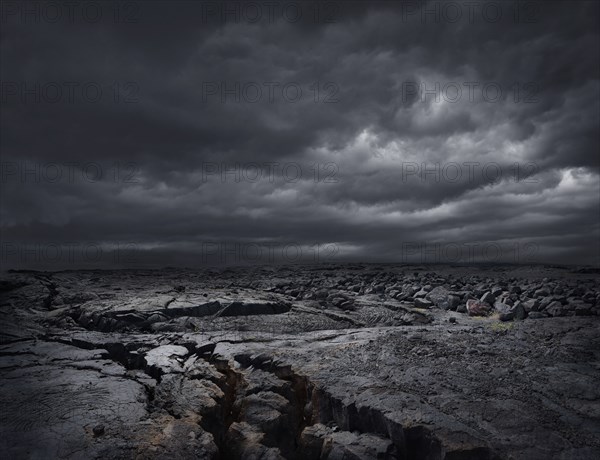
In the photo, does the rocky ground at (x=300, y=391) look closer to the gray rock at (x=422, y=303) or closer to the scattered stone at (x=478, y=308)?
the scattered stone at (x=478, y=308)

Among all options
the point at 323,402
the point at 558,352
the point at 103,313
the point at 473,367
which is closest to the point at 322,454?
the point at 323,402

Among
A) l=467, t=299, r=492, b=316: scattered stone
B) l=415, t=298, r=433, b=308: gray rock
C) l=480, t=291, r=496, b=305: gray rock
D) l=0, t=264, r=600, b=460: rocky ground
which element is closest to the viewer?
l=0, t=264, r=600, b=460: rocky ground

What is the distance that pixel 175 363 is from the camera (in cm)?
597

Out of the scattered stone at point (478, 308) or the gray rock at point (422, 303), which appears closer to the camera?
the scattered stone at point (478, 308)

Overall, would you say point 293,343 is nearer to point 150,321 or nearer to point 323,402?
point 323,402

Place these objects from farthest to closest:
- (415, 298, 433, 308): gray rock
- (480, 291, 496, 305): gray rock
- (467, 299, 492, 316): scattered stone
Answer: (415, 298, 433, 308): gray rock
(480, 291, 496, 305): gray rock
(467, 299, 492, 316): scattered stone

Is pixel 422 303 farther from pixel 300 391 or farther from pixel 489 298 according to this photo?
pixel 300 391

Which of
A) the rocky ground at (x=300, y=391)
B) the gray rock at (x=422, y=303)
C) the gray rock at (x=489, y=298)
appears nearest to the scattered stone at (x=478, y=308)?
the gray rock at (x=489, y=298)

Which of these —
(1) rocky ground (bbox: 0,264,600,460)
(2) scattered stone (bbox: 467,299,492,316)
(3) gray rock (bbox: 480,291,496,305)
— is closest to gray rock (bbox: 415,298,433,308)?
(2) scattered stone (bbox: 467,299,492,316)

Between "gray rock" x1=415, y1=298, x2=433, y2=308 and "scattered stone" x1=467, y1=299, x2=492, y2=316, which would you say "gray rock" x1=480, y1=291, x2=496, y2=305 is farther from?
"gray rock" x1=415, y1=298, x2=433, y2=308

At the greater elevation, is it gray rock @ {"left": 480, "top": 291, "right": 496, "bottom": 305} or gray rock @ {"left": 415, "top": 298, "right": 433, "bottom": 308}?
gray rock @ {"left": 480, "top": 291, "right": 496, "bottom": 305}

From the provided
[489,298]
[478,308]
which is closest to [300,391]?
[478,308]

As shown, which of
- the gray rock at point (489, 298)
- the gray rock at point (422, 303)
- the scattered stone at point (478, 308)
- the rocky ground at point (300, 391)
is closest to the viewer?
the rocky ground at point (300, 391)

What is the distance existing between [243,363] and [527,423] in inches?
158
